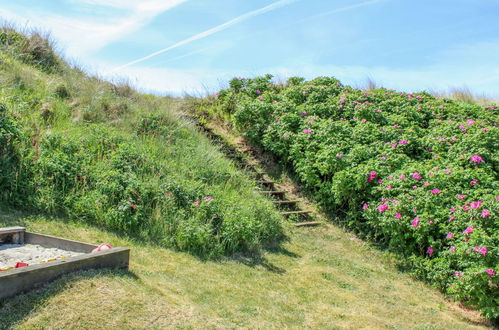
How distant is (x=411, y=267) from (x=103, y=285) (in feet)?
20.3

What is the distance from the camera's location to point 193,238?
694cm

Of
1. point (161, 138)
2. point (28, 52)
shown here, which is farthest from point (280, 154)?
point (28, 52)

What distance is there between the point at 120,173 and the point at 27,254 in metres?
2.64

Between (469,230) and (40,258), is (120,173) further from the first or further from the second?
(469,230)

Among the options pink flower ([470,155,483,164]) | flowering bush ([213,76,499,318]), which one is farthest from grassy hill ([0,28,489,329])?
pink flower ([470,155,483,164])

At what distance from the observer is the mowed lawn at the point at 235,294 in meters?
4.04

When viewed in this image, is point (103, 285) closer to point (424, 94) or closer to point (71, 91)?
point (71, 91)

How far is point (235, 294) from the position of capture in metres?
5.63

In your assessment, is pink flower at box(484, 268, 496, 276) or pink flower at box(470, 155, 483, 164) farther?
pink flower at box(470, 155, 483, 164)

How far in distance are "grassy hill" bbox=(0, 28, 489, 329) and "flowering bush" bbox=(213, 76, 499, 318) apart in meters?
0.65

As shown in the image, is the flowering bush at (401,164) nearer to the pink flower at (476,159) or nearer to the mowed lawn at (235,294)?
the pink flower at (476,159)

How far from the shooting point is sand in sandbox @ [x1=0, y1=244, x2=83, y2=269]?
5098 millimetres

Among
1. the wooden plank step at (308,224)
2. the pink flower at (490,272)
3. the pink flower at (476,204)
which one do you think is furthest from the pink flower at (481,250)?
the wooden plank step at (308,224)

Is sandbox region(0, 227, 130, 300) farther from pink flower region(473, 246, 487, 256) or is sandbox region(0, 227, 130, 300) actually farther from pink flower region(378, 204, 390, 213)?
pink flower region(378, 204, 390, 213)
